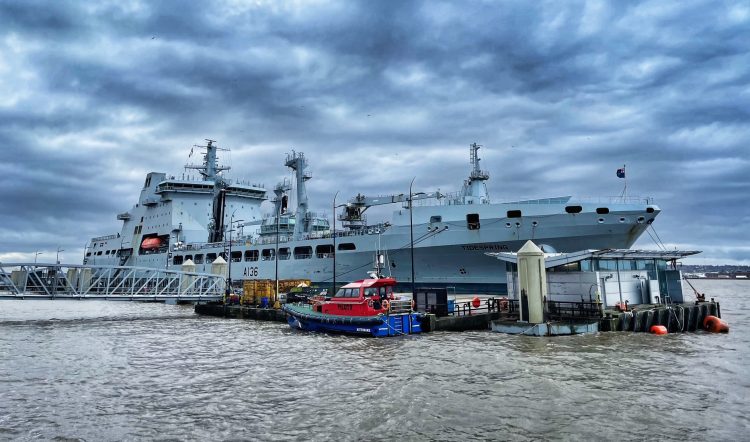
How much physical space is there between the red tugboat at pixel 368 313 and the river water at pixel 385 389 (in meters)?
1.44

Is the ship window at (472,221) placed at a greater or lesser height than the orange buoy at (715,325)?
greater

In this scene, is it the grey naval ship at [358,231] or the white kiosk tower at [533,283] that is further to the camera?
the grey naval ship at [358,231]

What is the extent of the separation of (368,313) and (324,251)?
24.9 metres

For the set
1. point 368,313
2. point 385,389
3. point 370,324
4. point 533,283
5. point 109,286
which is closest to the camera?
point 385,389

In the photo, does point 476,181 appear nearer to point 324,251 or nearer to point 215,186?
point 324,251

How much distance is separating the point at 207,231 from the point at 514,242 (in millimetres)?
49474

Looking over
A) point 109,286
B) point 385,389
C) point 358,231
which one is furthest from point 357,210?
point 385,389

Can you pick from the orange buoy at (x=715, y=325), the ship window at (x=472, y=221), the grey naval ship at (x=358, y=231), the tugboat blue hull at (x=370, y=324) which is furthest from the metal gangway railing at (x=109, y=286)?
the orange buoy at (x=715, y=325)

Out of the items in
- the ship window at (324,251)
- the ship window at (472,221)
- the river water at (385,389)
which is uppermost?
the ship window at (472,221)

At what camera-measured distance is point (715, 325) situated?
78.4 ft

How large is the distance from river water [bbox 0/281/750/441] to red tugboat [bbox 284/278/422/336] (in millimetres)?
1441

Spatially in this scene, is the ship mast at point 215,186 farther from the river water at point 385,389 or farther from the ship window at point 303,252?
the river water at point 385,389

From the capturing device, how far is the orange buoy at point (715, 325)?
23.6m

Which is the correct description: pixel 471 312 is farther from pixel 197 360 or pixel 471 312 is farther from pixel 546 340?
pixel 197 360
